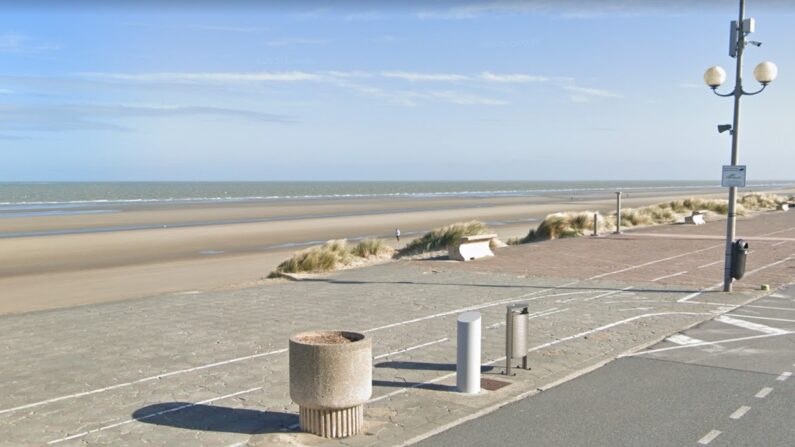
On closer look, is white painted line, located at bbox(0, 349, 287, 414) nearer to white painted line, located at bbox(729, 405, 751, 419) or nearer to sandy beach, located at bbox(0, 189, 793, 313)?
white painted line, located at bbox(729, 405, 751, 419)

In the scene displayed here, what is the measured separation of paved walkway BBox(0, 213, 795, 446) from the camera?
6.51 m

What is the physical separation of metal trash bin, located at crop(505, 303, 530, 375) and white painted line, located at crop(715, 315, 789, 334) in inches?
181

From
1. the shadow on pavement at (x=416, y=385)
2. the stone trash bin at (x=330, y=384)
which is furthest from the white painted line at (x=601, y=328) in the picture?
the stone trash bin at (x=330, y=384)

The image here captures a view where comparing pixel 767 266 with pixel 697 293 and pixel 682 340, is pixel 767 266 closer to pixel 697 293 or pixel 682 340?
pixel 697 293

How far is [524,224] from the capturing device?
43.1m

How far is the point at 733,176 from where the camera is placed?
13.7m

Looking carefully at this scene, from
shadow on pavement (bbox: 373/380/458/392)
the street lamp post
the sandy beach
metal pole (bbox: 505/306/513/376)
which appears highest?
the street lamp post

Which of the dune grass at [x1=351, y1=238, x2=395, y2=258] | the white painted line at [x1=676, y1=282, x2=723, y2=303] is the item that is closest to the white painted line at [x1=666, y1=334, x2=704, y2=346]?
the white painted line at [x1=676, y1=282, x2=723, y2=303]

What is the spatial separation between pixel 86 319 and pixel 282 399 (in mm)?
6002

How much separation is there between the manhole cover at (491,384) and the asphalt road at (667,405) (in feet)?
1.55

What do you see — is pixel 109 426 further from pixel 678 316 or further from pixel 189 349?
pixel 678 316

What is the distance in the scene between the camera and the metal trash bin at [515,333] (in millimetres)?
8016

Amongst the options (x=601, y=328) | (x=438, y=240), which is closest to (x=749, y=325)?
(x=601, y=328)

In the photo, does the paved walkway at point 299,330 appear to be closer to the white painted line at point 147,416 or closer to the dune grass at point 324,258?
the white painted line at point 147,416
